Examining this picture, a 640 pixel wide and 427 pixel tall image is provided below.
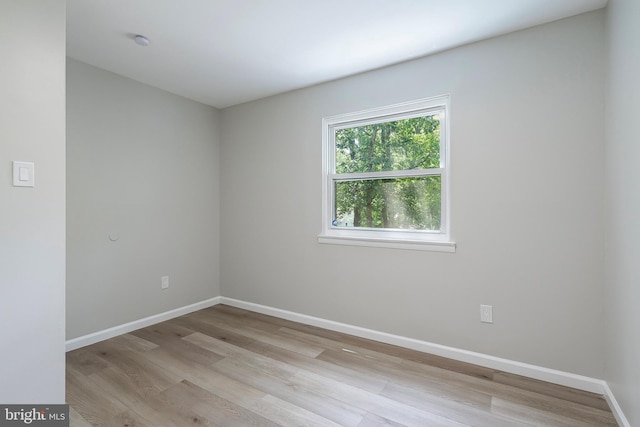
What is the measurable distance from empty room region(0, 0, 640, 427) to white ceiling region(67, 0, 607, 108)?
0.02 metres

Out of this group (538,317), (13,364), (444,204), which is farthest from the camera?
(444,204)

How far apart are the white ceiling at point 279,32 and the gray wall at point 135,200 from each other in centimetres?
Result: 37

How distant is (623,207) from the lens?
160 cm

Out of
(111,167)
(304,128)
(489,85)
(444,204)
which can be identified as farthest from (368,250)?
(111,167)

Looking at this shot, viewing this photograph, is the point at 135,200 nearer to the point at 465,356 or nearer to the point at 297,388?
the point at 297,388

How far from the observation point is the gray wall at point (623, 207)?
1.45 meters

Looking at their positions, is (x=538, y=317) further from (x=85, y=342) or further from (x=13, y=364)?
(x=85, y=342)

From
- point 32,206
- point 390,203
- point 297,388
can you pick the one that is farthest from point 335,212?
point 32,206

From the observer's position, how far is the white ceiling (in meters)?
1.89

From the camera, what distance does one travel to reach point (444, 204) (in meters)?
2.47

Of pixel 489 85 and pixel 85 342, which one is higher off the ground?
pixel 489 85

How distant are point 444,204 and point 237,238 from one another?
232 cm

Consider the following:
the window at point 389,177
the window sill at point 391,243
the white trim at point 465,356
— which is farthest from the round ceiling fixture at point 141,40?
the white trim at point 465,356

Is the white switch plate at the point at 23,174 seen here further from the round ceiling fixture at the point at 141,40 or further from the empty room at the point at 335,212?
the round ceiling fixture at the point at 141,40
